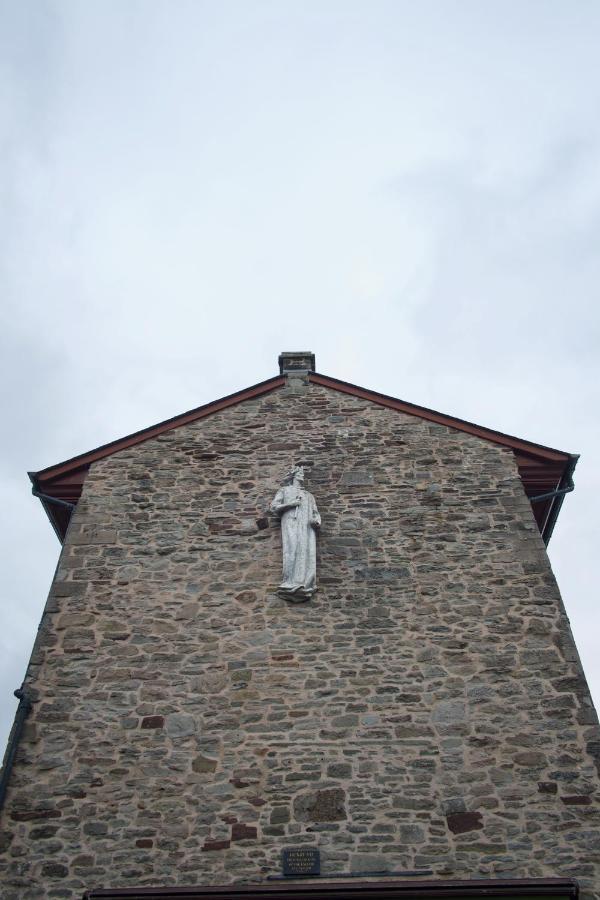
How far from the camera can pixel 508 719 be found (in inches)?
319

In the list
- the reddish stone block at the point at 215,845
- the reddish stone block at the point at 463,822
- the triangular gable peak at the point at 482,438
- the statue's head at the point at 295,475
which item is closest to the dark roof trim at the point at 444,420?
the triangular gable peak at the point at 482,438

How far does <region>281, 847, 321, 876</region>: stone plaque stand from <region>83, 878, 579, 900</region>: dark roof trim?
0.14 meters

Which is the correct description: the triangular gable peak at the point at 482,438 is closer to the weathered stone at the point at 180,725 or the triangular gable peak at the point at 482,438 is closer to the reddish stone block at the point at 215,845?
the weathered stone at the point at 180,725

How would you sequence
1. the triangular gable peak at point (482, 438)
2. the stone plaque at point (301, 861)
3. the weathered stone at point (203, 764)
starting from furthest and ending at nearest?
1. the triangular gable peak at point (482, 438)
2. the weathered stone at point (203, 764)
3. the stone plaque at point (301, 861)

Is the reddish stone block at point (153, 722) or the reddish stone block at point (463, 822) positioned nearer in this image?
the reddish stone block at point (463, 822)

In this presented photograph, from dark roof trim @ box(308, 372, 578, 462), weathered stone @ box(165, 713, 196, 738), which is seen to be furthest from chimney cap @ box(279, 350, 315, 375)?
weathered stone @ box(165, 713, 196, 738)

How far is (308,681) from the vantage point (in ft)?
27.7

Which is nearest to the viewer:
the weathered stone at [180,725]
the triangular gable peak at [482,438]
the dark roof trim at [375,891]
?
the dark roof trim at [375,891]

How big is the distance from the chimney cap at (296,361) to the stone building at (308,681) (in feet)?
3.64

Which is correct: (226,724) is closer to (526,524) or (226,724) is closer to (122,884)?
(122,884)

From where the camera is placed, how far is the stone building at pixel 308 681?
23.9 ft

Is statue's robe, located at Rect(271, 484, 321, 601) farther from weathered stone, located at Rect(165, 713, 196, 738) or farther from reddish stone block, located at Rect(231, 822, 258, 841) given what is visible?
reddish stone block, located at Rect(231, 822, 258, 841)

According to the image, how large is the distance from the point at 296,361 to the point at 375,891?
704cm

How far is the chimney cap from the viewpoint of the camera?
1199 cm
